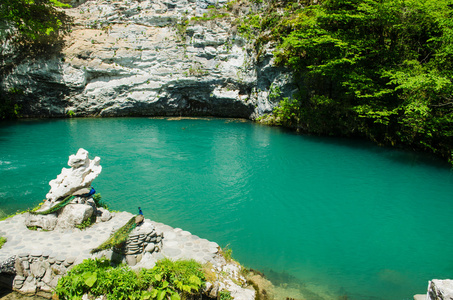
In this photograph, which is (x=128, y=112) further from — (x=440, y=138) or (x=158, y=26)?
(x=440, y=138)

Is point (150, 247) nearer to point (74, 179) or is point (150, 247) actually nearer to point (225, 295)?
point (225, 295)

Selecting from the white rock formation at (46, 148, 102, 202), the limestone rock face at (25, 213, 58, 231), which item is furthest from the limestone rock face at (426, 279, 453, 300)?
the limestone rock face at (25, 213, 58, 231)

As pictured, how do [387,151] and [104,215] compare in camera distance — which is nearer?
[104,215]

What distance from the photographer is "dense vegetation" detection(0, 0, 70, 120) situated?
1294 inches

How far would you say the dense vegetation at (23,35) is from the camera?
32.9m

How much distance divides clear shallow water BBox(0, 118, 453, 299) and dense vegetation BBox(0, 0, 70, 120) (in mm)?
10659

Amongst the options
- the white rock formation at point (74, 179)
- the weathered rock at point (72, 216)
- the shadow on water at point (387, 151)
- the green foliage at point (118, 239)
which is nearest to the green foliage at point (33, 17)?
the white rock formation at point (74, 179)

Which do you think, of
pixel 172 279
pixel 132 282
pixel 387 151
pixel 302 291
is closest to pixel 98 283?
pixel 132 282

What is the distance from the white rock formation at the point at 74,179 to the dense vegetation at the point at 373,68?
19195 mm

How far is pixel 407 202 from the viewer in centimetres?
1482

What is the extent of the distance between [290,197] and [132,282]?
9.97m

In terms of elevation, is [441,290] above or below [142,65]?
below

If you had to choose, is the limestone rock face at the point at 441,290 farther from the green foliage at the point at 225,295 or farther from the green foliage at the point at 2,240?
the green foliage at the point at 2,240

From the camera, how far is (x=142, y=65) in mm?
38000
